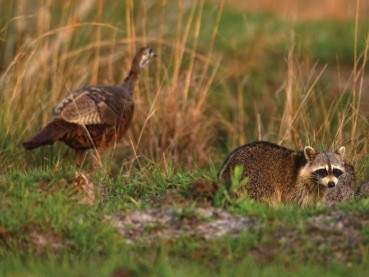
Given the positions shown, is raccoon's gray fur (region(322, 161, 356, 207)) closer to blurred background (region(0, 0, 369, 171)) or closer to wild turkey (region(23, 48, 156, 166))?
blurred background (region(0, 0, 369, 171))

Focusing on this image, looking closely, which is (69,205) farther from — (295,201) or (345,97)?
(345,97)

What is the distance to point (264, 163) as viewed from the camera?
8.47 meters

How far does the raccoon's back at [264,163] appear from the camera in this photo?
8.30m

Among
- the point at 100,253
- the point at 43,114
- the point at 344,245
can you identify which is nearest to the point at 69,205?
the point at 100,253

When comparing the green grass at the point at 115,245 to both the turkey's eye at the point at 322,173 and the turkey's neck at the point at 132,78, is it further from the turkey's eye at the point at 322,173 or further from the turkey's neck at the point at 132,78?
the turkey's neck at the point at 132,78

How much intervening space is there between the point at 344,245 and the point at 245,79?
843 cm

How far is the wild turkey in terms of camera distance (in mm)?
9609

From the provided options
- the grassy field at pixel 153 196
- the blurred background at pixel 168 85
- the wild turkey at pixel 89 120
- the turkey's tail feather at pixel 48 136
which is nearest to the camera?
the grassy field at pixel 153 196

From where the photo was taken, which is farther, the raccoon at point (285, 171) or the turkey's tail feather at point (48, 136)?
the turkey's tail feather at point (48, 136)

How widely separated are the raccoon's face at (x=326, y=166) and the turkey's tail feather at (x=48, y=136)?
237 cm

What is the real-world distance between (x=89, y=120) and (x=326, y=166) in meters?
2.52

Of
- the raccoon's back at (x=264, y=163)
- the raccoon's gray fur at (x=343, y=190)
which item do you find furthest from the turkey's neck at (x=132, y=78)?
the raccoon's gray fur at (x=343, y=190)

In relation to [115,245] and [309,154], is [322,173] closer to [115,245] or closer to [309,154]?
[309,154]

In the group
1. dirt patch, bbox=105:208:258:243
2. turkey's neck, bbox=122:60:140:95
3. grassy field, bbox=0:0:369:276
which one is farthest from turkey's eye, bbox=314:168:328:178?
turkey's neck, bbox=122:60:140:95
